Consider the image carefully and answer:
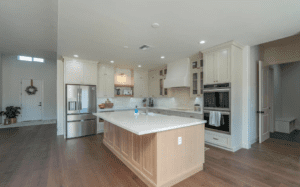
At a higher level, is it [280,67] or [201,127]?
[280,67]

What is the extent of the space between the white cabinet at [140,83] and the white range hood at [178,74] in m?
1.41

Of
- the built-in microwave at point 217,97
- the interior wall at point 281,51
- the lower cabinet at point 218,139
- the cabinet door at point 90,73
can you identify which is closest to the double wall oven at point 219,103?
the built-in microwave at point 217,97

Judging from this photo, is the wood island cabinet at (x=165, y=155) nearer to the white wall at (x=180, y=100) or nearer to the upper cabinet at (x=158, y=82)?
the white wall at (x=180, y=100)

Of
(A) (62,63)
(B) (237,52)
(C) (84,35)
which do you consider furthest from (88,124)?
(B) (237,52)

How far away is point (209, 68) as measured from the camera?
12.1 feet

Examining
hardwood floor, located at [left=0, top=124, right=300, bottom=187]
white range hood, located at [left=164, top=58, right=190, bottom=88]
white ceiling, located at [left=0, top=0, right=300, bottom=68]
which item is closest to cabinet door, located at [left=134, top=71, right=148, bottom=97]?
white range hood, located at [left=164, top=58, right=190, bottom=88]

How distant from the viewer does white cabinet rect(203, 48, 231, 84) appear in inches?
131

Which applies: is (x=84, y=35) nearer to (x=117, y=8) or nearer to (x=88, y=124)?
(x=117, y=8)

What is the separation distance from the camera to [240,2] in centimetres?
188

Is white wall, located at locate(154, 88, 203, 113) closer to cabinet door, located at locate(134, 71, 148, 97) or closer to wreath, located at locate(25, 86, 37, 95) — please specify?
cabinet door, located at locate(134, 71, 148, 97)

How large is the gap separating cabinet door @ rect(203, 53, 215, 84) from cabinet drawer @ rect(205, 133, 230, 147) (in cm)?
139

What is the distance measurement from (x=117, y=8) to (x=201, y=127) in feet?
7.63

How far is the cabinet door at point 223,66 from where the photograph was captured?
331 centimetres

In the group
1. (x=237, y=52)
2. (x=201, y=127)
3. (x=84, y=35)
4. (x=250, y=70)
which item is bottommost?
(x=201, y=127)
